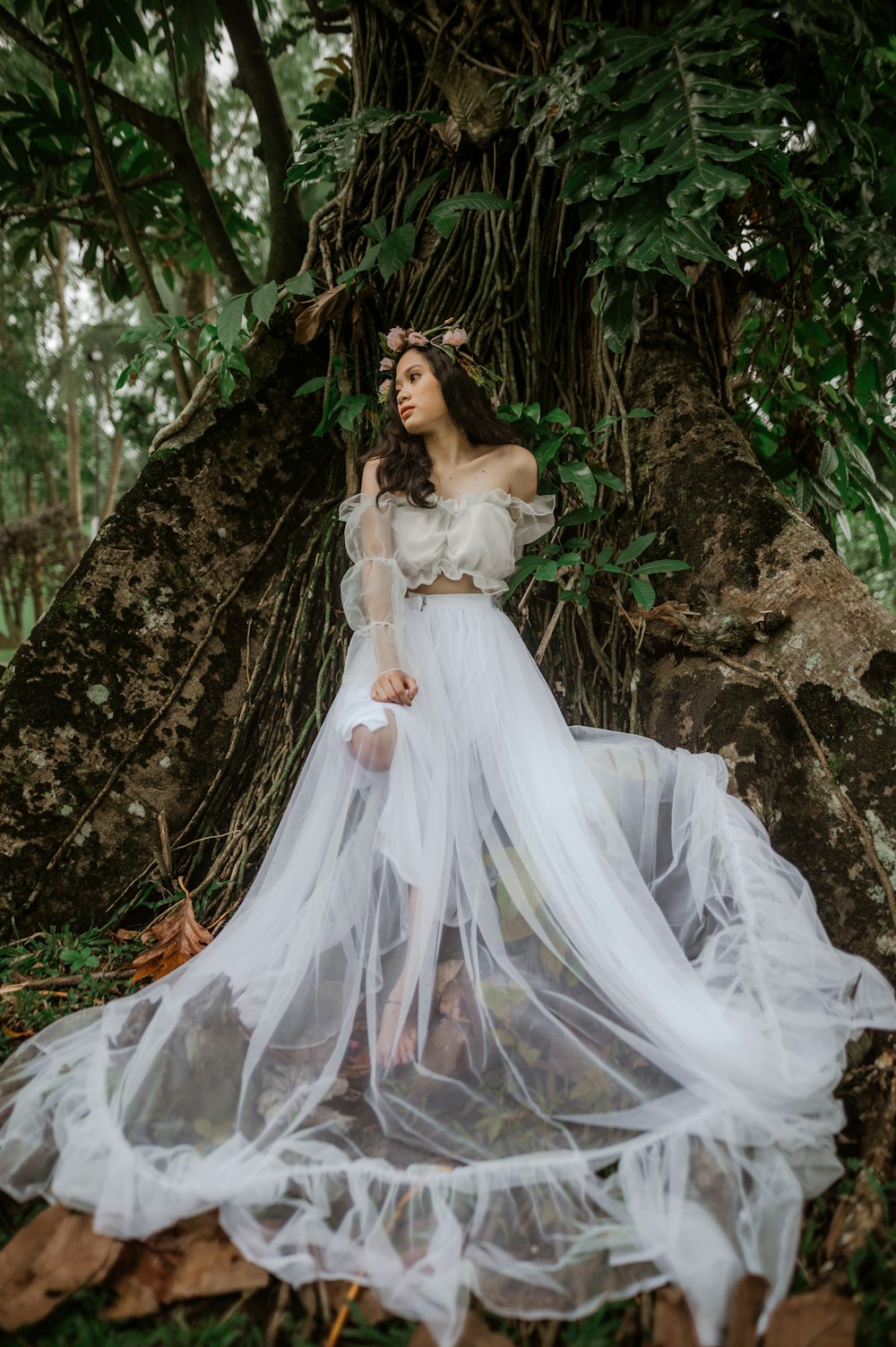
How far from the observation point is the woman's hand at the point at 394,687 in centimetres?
192

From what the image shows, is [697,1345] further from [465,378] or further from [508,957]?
[465,378]

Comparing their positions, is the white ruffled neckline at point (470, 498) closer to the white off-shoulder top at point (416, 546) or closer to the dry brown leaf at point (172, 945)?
the white off-shoulder top at point (416, 546)

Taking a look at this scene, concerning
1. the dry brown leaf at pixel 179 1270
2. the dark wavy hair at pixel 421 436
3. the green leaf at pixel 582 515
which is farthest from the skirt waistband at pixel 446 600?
the dry brown leaf at pixel 179 1270

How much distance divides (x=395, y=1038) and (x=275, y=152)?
11.5ft

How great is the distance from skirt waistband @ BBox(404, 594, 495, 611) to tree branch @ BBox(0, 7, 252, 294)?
2.26 metres

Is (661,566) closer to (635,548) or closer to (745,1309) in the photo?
(635,548)

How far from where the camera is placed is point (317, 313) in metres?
2.50

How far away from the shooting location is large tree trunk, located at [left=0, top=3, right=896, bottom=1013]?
2.05 meters

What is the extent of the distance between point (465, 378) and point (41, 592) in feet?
21.5

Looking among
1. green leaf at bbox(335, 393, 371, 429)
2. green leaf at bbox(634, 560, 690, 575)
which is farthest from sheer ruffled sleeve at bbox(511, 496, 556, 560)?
green leaf at bbox(335, 393, 371, 429)

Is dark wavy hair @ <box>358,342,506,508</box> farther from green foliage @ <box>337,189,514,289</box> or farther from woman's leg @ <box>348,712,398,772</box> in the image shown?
woman's leg @ <box>348,712,398,772</box>

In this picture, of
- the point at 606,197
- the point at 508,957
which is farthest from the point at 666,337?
the point at 508,957

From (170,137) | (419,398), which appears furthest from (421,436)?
(170,137)

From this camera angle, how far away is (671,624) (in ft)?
7.56
